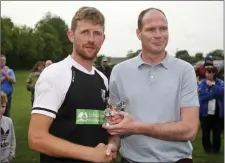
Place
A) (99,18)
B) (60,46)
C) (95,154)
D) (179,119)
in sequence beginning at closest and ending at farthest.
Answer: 1. (95,154)
2. (99,18)
3. (179,119)
4. (60,46)

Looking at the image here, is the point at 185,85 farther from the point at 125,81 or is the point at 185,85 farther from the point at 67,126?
the point at 67,126

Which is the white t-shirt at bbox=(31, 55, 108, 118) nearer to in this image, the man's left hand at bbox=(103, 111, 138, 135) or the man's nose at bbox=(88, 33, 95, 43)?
the man's nose at bbox=(88, 33, 95, 43)

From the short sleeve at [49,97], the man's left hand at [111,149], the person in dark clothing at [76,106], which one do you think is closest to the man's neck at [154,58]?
the person in dark clothing at [76,106]

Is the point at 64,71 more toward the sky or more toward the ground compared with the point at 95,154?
more toward the sky

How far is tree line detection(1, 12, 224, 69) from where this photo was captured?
41412mm

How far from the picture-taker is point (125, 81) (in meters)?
2.72

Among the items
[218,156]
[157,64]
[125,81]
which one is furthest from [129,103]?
[218,156]

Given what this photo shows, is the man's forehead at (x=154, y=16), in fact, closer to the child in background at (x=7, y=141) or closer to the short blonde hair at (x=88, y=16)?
the short blonde hair at (x=88, y=16)

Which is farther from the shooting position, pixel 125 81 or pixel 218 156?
pixel 218 156

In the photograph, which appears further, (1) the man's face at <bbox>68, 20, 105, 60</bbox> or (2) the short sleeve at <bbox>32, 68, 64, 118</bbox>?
(1) the man's face at <bbox>68, 20, 105, 60</bbox>

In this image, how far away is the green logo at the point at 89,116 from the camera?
7.45 ft

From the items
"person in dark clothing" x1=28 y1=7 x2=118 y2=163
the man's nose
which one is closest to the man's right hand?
"person in dark clothing" x1=28 y1=7 x2=118 y2=163

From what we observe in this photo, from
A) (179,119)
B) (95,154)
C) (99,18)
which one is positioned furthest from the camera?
(179,119)

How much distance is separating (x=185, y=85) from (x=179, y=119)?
0.80ft
